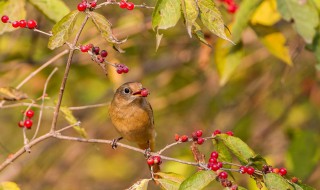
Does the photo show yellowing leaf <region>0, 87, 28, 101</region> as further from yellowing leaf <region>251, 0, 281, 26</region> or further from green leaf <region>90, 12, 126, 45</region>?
yellowing leaf <region>251, 0, 281, 26</region>

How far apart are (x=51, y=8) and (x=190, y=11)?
1.38 m

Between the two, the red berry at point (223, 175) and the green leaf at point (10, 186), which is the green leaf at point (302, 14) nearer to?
the red berry at point (223, 175)

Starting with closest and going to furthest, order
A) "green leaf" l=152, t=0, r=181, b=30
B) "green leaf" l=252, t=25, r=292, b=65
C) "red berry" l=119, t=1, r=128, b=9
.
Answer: "green leaf" l=152, t=0, r=181, b=30, "red berry" l=119, t=1, r=128, b=9, "green leaf" l=252, t=25, r=292, b=65

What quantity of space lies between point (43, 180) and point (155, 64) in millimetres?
1651

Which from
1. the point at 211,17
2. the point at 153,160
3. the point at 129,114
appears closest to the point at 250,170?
the point at 153,160

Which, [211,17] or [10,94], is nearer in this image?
[211,17]

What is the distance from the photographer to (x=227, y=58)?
4449 mm

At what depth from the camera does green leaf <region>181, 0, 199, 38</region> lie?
2.64 meters

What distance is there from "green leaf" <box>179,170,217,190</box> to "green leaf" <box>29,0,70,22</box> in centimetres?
158

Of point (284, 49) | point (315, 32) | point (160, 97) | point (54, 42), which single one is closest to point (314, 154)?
point (284, 49)

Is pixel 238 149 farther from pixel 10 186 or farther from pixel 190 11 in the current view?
pixel 10 186

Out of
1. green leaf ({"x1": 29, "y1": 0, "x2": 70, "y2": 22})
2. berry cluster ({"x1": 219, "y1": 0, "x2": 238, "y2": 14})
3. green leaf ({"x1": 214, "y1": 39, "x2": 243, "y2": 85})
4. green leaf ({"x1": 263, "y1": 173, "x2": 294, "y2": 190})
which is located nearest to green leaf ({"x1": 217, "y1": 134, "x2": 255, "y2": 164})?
green leaf ({"x1": 263, "y1": 173, "x2": 294, "y2": 190})

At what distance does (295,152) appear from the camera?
5.31 m

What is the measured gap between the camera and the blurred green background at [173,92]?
18.8 feet
